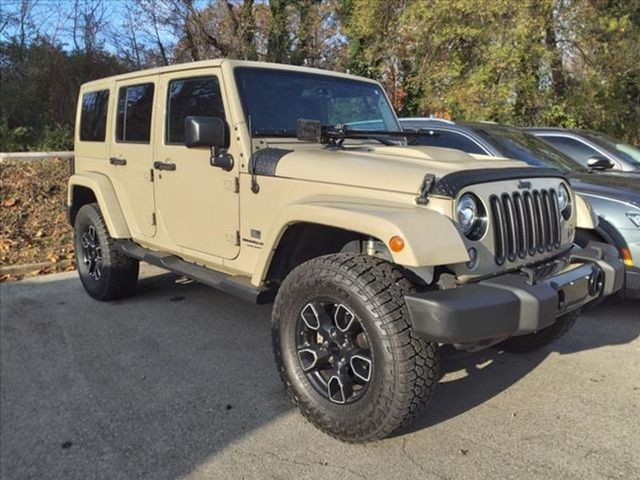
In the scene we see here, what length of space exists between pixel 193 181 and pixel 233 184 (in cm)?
50

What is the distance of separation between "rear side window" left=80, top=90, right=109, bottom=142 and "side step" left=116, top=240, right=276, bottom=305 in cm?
112

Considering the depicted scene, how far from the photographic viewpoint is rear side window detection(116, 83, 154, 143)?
4.69 metres

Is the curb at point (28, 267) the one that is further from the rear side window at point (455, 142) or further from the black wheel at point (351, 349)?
the black wheel at point (351, 349)

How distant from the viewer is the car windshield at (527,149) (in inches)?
239

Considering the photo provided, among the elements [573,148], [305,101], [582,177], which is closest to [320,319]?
[305,101]

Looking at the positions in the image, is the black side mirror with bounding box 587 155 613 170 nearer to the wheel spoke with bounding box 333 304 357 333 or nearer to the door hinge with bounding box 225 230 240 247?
the door hinge with bounding box 225 230 240 247

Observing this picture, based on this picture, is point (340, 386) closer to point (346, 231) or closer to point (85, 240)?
point (346, 231)

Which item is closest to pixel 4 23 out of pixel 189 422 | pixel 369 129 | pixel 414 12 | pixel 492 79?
pixel 414 12

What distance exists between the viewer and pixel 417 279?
2932 mm

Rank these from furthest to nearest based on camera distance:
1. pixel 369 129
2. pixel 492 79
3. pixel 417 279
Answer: pixel 492 79 → pixel 369 129 → pixel 417 279

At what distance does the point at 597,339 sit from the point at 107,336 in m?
3.77

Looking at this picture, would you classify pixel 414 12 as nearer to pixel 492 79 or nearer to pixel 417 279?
pixel 492 79

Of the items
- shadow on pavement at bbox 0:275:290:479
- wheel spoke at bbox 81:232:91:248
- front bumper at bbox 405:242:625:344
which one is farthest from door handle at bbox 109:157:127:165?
front bumper at bbox 405:242:625:344

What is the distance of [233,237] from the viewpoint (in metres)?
3.85
